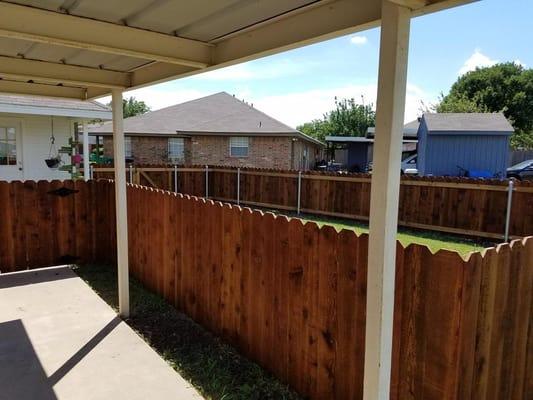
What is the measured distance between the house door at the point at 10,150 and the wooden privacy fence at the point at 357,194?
321 centimetres

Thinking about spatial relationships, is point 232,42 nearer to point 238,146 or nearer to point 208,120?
point 238,146

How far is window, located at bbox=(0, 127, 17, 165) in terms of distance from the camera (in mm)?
10180

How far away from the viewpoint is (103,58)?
3.70 meters

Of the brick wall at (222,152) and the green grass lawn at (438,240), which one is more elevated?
the brick wall at (222,152)

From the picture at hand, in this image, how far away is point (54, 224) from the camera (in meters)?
6.39

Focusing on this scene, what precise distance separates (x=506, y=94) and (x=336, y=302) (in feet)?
159

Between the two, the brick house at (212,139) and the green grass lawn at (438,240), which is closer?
the green grass lawn at (438,240)

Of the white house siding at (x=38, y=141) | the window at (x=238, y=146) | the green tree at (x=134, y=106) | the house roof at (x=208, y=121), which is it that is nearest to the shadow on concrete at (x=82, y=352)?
the white house siding at (x=38, y=141)

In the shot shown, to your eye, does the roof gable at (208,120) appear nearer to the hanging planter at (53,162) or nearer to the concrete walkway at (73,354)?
the hanging planter at (53,162)

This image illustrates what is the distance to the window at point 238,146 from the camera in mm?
22375

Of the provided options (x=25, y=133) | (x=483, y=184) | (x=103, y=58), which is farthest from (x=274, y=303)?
(x=25, y=133)

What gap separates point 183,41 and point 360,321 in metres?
2.38

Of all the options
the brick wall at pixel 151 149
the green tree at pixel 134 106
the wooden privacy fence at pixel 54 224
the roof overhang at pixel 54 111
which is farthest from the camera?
the green tree at pixel 134 106

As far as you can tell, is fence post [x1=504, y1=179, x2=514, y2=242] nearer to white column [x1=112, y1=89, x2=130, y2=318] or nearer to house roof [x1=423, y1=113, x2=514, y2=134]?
white column [x1=112, y1=89, x2=130, y2=318]
